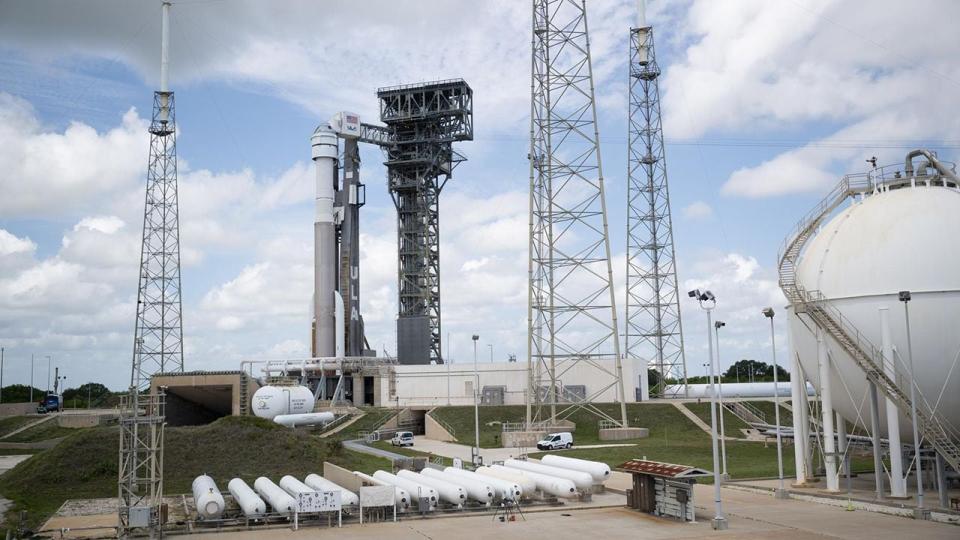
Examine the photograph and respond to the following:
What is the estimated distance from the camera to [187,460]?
47031 mm

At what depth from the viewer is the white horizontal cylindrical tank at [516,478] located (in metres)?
36.3

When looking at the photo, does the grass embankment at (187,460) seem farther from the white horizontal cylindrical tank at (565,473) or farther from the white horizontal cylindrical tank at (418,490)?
the white horizontal cylindrical tank at (418,490)

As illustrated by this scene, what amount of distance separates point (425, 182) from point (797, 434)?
69.3 meters

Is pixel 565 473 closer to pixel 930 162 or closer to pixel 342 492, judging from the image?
pixel 342 492

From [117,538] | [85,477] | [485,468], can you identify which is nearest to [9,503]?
[85,477]

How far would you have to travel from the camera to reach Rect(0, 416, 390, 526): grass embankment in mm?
42438

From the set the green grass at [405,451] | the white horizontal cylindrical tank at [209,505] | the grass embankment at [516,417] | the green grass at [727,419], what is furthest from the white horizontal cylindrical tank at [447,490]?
the green grass at [727,419]

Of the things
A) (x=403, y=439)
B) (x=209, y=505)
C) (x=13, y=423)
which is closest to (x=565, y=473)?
(x=209, y=505)

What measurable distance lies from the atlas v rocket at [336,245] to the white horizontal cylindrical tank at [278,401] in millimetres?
19160

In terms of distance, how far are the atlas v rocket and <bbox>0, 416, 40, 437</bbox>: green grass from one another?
33.3 meters

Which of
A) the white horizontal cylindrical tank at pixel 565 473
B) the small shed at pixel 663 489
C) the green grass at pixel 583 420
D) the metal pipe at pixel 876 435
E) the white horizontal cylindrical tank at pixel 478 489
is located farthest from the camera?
the green grass at pixel 583 420

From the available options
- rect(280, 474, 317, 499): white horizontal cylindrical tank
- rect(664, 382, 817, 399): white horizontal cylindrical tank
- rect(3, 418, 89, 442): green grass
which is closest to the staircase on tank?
rect(280, 474, 317, 499): white horizontal cylindrical tank

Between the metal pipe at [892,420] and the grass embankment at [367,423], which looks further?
the grass embankment at [367,423]

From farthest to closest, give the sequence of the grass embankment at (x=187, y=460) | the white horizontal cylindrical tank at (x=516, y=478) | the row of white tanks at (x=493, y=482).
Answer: the grass embankment at (x=187, y=460) → the white horizontal cylindrical tank at (x=516, y=478) → the row of white tanks at (x=493, y=482)
